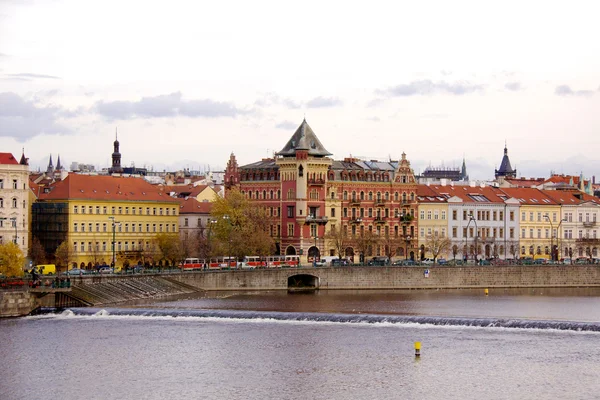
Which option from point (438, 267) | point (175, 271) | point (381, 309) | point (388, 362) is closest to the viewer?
point (388, 362)

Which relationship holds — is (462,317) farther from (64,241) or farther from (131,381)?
(64,241)

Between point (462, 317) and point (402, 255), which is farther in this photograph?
point (402, 255)

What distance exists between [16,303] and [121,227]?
45.7m

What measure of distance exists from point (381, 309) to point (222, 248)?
3707cm

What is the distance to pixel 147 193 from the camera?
149 meters

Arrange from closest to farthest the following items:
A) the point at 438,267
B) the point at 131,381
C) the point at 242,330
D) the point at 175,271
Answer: the point at 131,381
the point at 242,330
the point at 175,271
the point at 438,267

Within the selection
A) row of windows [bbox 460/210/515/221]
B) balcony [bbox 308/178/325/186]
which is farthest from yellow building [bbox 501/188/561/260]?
balcony [bbox 308/178/325/186]

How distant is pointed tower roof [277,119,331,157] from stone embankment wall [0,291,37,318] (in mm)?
53355

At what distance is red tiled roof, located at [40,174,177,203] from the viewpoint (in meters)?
139

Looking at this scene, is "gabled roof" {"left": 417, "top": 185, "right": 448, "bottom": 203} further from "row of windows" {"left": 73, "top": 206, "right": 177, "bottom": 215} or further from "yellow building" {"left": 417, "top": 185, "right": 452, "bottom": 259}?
"row of windows" {"left": 73, "top": 206, "right": 177, "bottom": 215}

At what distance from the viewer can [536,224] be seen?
164000 mm

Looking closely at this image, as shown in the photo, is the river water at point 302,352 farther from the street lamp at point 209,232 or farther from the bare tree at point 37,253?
the street lamp at point 209,232

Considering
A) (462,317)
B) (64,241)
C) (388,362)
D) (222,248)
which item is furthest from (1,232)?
(388,362)

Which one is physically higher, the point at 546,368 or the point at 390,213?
the point at 390,213
